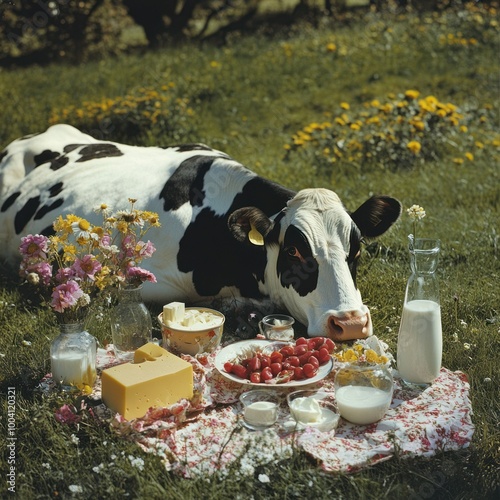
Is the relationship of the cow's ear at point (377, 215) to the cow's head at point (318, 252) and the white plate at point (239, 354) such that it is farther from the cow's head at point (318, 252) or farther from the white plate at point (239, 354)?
the white plate at point (239, 354)

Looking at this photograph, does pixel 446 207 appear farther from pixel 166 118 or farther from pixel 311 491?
pixel 311 491

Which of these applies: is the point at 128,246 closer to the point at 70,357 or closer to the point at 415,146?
the point at 70,357

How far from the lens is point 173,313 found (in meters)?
4.70

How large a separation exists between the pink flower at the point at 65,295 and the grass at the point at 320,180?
492 millimetres

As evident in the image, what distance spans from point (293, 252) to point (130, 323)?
1.13 metres

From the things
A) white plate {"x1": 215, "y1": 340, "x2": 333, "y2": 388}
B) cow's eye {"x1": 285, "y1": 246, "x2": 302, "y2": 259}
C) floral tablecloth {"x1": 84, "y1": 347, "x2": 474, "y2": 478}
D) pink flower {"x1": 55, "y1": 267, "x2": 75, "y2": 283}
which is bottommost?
floral tablecloth {"x1": 84, "y1": 347, "x2": 474, "y2": 478}

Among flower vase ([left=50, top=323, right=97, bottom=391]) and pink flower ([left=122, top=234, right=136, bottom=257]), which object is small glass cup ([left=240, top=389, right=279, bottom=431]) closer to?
flower vase ([left=50, top=323, right=97, bottom=391])

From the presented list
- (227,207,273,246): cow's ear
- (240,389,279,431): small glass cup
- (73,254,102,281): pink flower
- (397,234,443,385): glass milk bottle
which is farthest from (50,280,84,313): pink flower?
(397,234,443,385): glass milk bottle

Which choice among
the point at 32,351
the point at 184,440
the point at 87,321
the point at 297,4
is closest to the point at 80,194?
the point at 87,321

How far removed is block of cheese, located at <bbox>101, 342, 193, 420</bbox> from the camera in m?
3.79

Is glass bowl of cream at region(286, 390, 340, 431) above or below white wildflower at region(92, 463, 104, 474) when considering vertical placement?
above

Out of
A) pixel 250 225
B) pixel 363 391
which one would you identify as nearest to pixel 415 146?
pixel 250 225

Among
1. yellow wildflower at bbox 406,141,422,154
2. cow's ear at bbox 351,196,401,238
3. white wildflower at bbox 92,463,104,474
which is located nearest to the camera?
white wildflower at bbox 92,463,104,474

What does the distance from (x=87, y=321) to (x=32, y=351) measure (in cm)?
49
